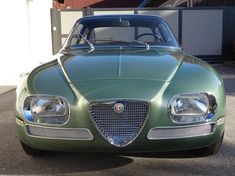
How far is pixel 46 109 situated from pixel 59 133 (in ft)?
0.75

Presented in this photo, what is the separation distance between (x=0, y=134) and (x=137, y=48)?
201 cm

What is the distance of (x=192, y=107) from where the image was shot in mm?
3729

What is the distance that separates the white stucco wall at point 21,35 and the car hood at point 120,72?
662cm

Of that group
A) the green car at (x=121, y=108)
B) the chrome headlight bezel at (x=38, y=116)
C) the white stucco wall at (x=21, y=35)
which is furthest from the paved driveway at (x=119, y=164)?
the white stucco wall at (x=21, y=35)

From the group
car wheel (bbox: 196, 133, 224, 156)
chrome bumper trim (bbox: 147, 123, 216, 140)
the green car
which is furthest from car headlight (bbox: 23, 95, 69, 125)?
car wheel (bbox: 196, 133, 224, 156)

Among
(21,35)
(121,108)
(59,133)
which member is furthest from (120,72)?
(21,35)

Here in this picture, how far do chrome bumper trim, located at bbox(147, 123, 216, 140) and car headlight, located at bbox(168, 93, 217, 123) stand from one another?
0.19 feet

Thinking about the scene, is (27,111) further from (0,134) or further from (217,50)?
(217,50)

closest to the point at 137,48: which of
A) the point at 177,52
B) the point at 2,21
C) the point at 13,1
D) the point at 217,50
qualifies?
the point at 177,52

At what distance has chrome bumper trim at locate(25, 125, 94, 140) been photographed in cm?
366

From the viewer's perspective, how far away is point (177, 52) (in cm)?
487

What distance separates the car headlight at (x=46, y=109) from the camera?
3695 mm

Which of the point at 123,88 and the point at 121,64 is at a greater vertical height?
the point at 121,64

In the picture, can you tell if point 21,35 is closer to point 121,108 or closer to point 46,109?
point 46,109
